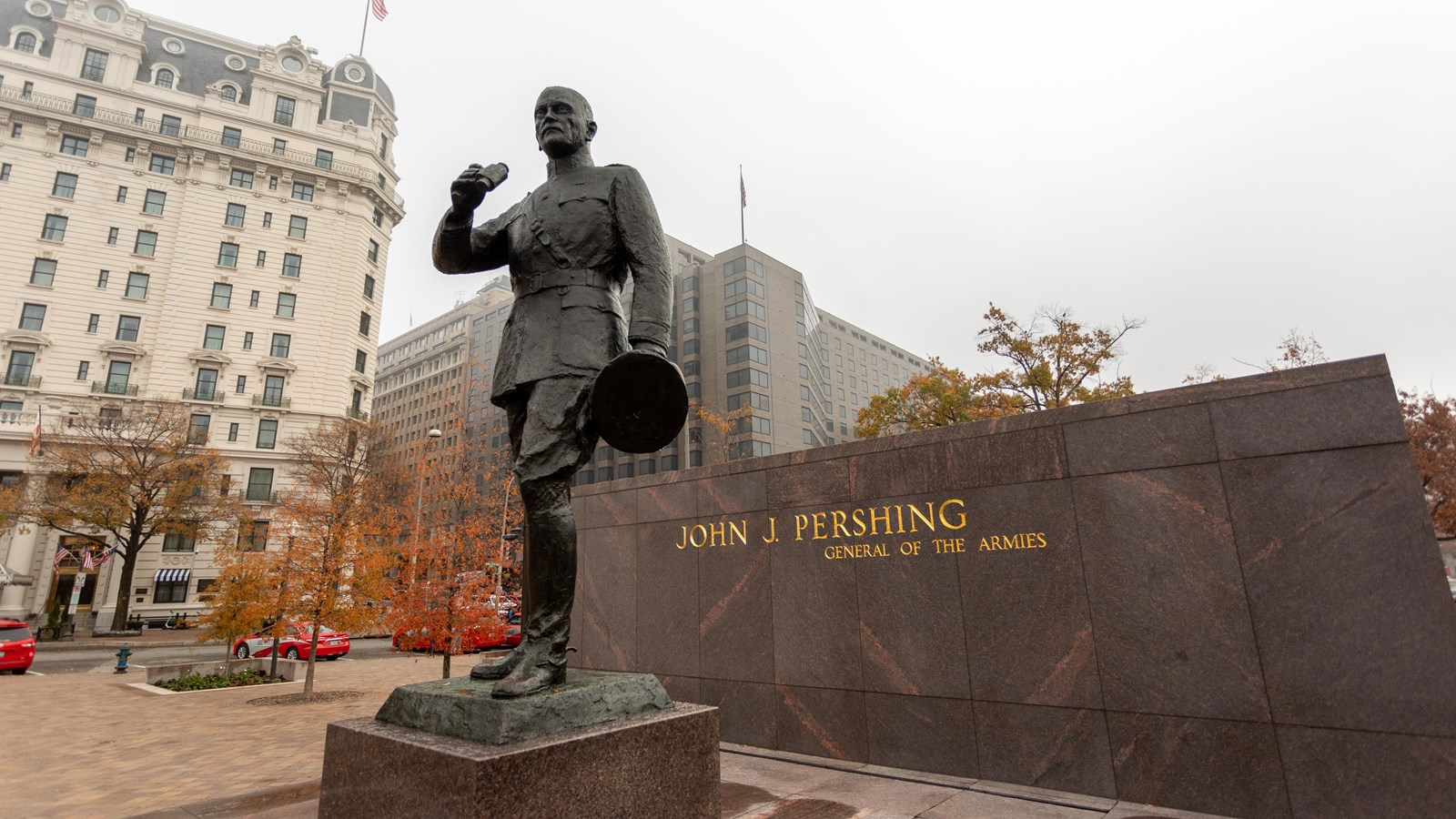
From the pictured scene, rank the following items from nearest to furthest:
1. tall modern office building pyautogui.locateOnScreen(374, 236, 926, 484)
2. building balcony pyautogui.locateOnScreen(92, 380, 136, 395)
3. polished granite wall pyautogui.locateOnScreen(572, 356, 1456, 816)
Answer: polished granite wall pyautogui.locateOnScreen(572, 356, 1456, 816)
building balcony pyautogui.locateOnScreen(92, 380, 136, 395)
tall modern office building pyautogui.locateOnScreen(374, 236, 926, 484)

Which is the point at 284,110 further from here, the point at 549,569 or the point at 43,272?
the point at 549,569

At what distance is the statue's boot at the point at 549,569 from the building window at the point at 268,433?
48002 mm

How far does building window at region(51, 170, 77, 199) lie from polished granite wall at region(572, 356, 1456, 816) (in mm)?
56289

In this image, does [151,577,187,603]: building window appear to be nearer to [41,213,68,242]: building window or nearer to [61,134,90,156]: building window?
[41,213,68,242]: building window

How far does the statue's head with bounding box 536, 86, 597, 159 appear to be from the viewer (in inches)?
161

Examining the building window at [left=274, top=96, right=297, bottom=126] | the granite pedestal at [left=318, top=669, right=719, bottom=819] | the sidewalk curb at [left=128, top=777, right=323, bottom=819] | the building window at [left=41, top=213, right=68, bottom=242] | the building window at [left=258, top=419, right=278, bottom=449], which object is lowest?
the sidewalk curb at [left=128, top=777, right=323, bottom=819]

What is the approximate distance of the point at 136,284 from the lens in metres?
43.0

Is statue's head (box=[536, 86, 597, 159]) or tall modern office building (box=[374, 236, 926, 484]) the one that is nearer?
statue's head (box=[536, 86, 597, 159])

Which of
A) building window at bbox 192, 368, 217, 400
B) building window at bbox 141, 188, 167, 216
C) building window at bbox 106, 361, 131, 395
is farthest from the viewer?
building window at bbox 141, 188, 167, 216

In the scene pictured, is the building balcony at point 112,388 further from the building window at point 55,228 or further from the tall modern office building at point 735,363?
the tall modern office building at point 735,363

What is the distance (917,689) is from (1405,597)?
3.81 metres

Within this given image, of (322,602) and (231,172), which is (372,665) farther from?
(231,172)

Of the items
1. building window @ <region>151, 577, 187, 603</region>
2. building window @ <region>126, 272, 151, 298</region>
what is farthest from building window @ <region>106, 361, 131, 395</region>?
building window @ <region>151, 577, 187, 603</region>

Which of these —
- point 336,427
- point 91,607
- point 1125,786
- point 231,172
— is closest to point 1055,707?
point 1125,786
